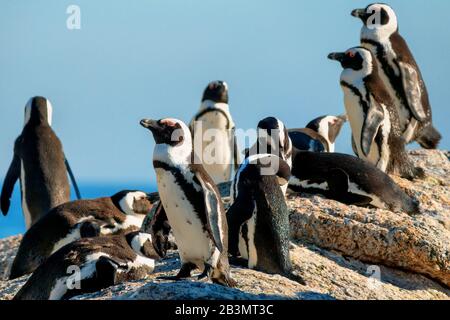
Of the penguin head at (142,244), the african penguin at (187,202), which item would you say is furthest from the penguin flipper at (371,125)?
the african penguin at (187,202)

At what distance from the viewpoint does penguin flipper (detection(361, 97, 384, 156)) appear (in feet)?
38.7

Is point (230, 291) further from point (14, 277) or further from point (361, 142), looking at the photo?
point (361, 142)

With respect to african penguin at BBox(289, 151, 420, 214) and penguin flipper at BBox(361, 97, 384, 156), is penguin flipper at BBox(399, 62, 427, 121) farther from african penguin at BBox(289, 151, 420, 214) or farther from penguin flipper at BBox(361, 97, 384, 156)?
african penguin at BBox(289, 151, 420, 214)

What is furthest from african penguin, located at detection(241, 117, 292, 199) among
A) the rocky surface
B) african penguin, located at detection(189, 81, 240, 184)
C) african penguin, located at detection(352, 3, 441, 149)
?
african penguin, located at detection(189, 81, 240, 184)

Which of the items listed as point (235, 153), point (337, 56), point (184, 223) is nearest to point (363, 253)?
point (184, 223)

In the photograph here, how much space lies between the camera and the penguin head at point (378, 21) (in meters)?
13.0

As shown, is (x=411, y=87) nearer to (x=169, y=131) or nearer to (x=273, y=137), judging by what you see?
(x=273, y=137)

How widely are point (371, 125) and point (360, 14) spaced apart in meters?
1.90

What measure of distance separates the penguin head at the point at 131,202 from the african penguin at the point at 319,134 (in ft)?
5.56

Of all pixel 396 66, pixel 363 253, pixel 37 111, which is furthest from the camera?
pixel 37 111

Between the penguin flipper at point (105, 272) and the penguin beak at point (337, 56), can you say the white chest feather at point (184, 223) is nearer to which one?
the penguin flipper at point (105, 272)

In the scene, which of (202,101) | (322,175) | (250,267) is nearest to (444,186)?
(322,175)

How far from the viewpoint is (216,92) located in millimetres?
15914
